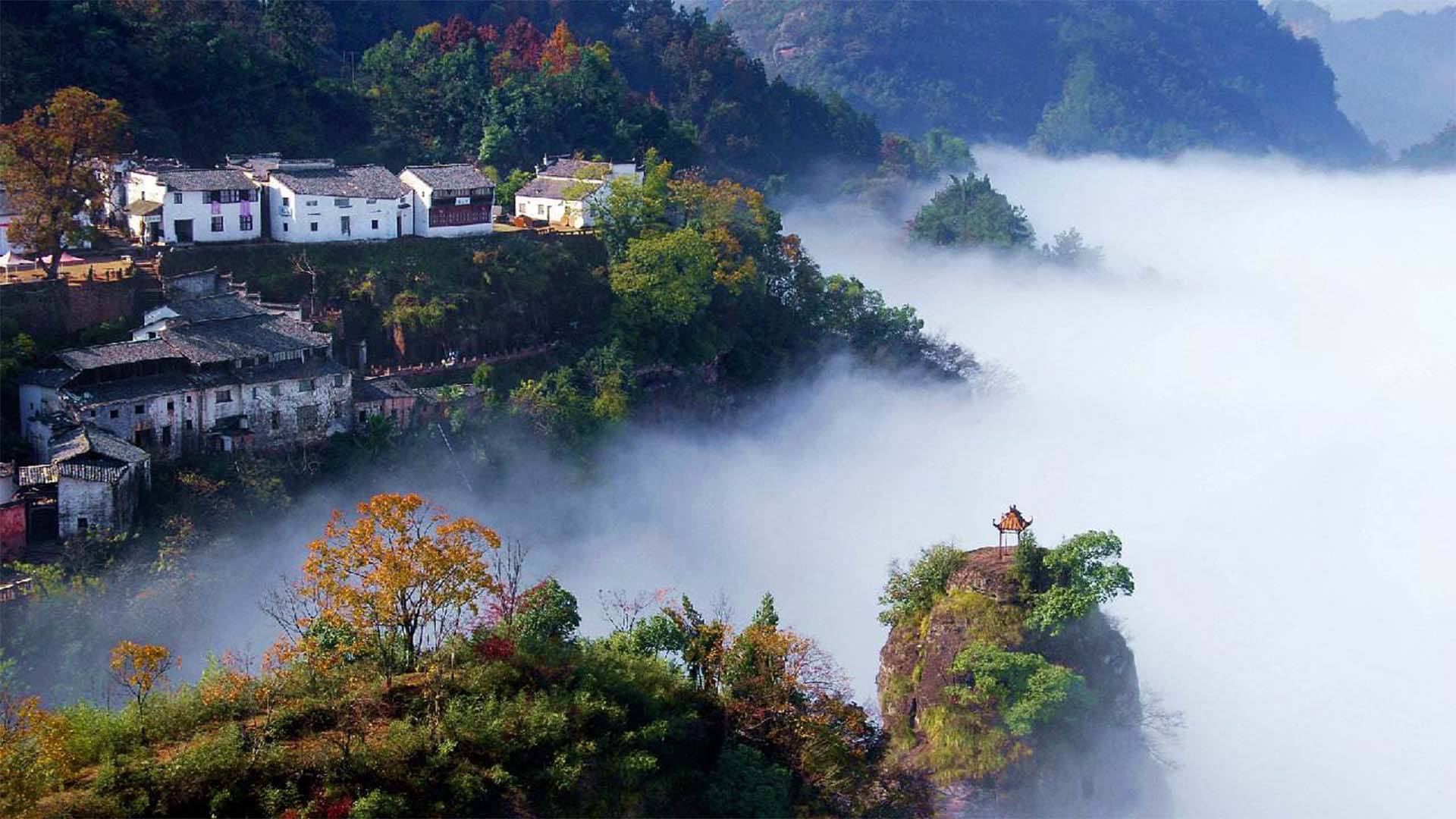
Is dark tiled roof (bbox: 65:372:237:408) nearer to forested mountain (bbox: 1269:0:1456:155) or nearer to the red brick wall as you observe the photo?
the red brick wall

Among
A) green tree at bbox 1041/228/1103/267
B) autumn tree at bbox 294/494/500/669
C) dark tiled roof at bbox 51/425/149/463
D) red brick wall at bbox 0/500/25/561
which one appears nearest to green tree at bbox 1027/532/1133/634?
autumn tree at bbox 294/494/500/669

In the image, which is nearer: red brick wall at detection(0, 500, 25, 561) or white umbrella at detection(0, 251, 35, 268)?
red brick wall at detection(0, 500, 25, 561)

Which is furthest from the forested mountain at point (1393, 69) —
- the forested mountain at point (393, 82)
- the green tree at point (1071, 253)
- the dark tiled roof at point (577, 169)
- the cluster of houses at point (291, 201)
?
the cluster of houses at point (291, 201)

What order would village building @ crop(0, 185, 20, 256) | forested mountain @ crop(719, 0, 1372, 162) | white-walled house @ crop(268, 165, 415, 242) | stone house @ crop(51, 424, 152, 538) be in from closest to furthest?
stone house @ crop(51, 424, 152, 538), village building @ crop(0, 185, 20, 256), white-walled house @ crop(268, 165, 415, 242), forested mountain @ crop(719, 0, 1372, 162)

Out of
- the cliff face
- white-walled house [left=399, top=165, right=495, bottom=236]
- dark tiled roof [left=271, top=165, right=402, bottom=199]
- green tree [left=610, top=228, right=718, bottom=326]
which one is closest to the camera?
the cliff face

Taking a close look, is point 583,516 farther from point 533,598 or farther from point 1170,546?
point 1170,546

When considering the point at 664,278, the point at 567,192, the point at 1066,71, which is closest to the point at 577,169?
the point at 567,192

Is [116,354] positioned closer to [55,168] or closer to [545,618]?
[55,168]

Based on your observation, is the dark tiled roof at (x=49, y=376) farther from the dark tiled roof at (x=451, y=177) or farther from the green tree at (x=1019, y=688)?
the green tree at (x=1019, y=688)

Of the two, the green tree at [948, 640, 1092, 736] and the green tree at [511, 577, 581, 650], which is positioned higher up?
the green tree at [511, 577, 581, 650]
